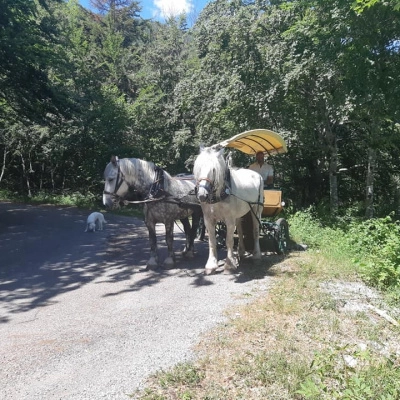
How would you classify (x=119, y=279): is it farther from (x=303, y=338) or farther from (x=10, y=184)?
(x=10, y=184)

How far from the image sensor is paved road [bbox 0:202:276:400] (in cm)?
345

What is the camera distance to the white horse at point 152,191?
648 centimetres

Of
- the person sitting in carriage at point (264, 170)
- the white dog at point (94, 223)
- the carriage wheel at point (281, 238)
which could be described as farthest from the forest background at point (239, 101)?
the white dog at point (94, 223)

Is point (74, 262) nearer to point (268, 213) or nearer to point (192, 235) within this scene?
point (192, 235)

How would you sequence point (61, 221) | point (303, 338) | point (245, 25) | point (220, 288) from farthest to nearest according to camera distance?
1. point (61, 221)
2. point (245, 25)
3. point (220, 288)
4. point (303, 338)

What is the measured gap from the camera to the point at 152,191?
659 centimetres

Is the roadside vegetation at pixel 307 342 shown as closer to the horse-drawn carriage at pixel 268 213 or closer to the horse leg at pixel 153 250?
the horse-drawn carriage at pixel 268 213

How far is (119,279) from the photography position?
6.75 meters

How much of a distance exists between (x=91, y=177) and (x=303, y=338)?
18.4 meters

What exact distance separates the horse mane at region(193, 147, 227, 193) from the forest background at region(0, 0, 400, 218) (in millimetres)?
3850

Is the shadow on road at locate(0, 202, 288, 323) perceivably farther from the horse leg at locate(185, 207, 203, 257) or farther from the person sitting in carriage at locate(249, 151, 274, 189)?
the person sitting in carriage at locate(249, 151, 274, 189)

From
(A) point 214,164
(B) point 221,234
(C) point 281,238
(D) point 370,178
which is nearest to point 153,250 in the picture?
(B) point 221,234

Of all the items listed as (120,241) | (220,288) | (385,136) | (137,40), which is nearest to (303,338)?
(220,288)

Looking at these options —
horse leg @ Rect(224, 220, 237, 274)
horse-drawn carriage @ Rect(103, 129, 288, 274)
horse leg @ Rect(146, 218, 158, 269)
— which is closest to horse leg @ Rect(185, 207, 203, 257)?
horse-drawn carriage @ Rect(103, 129, 288, 274)
